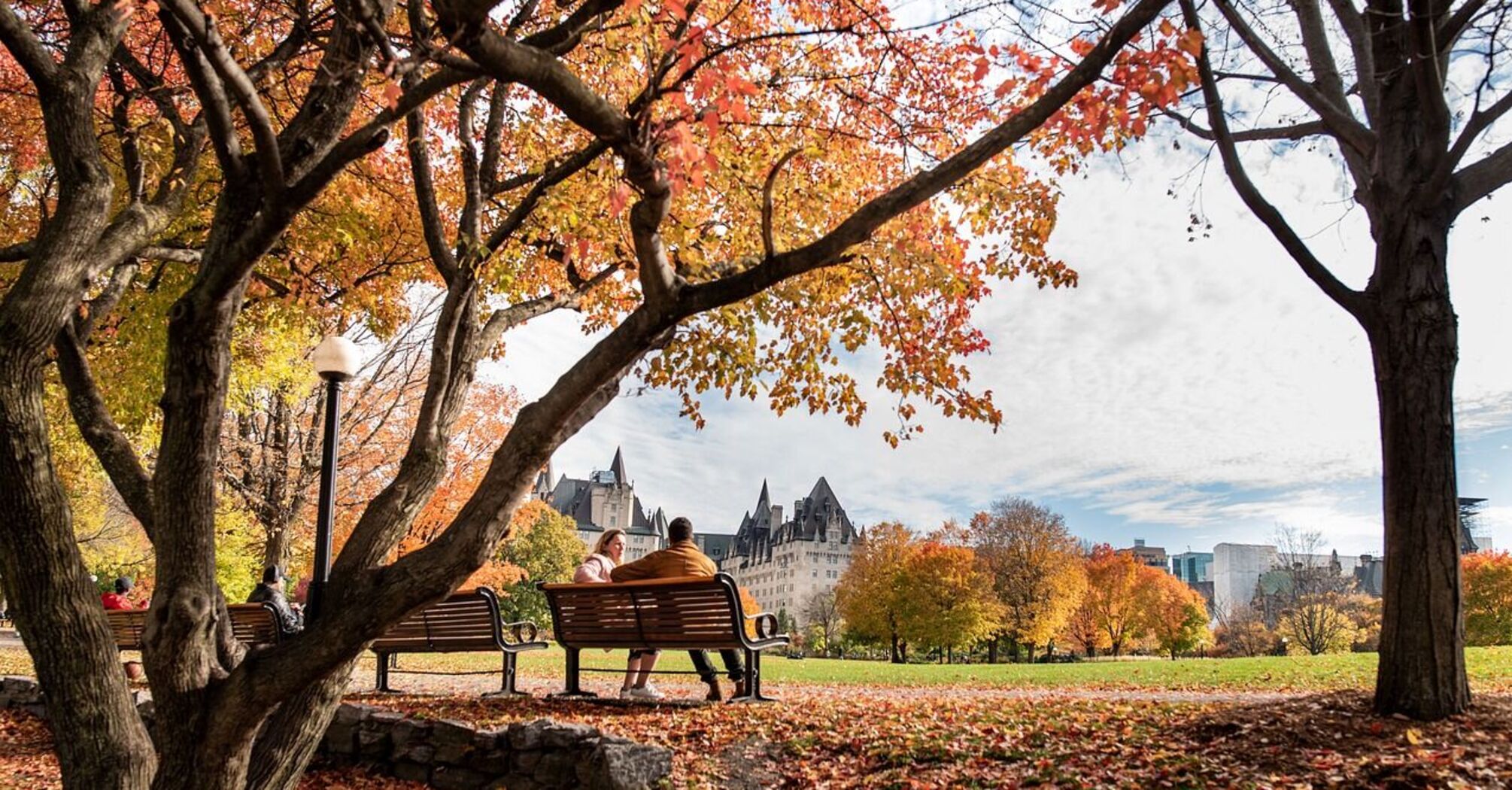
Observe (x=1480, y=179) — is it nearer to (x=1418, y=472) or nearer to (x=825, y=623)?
(x=1418, y=472)

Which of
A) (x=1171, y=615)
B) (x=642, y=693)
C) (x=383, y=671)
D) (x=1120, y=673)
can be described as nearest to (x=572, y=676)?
(x=642, y=693)

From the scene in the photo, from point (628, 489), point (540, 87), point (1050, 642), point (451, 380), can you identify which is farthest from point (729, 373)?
point (628, 489)

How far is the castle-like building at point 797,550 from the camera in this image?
118875mm

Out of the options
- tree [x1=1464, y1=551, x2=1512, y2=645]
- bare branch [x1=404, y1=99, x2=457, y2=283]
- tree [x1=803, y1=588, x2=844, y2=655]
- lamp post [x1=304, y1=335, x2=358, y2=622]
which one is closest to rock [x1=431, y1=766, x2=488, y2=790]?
lamp post [x1=304, y1=335, x2=358, y2=622]

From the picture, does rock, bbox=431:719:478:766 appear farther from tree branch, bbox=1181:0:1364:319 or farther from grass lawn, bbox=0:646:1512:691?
tree branch, bbox=1181:0:1364:319

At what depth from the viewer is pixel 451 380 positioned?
6.65 metres

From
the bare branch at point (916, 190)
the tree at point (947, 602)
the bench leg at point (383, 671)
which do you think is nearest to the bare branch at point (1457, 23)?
the bare branch at point (916, 190)

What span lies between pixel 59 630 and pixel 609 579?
5006mm

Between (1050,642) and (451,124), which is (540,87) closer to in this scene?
(451,124)

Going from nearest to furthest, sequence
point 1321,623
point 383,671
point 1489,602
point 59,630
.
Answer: point 59,630, point 383,671, point 1321,623, point 1489,602

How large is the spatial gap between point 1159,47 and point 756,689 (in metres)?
5.67

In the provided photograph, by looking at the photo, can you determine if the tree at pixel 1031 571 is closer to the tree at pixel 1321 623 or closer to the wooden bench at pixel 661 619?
the tree at pixel 1321 623

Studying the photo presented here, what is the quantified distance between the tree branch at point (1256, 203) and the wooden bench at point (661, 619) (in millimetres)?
4777

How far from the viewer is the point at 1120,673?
17312mm
